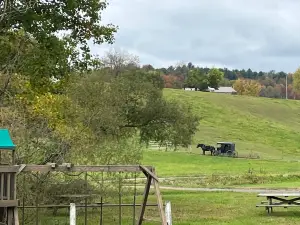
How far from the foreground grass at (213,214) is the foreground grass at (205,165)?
16.4 metres

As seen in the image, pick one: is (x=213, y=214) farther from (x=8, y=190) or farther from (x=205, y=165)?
(x=205, y=165)

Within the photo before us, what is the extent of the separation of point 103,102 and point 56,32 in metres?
4.57

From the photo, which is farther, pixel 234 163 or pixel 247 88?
pixel 247 88

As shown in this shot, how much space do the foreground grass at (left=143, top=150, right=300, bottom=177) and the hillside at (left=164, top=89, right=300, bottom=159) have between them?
744 cm

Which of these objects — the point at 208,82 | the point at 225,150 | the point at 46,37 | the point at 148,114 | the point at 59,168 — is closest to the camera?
the point at 59,168

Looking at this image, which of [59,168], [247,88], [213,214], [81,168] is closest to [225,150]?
[213,214]

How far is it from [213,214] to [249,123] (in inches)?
2592

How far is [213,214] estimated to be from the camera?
76.2 feet

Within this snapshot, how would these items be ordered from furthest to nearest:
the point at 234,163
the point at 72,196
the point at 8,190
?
the point at 234,163
the point at 72,196
the point at 8,190

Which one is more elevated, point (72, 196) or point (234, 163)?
point (72, 196)

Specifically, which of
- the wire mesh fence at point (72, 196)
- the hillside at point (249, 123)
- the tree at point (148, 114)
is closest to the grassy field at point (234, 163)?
the hillside at point (249, 123)

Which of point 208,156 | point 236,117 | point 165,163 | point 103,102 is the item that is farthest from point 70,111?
point 236,117

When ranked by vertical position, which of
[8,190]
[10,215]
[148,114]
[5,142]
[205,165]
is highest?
[148,114]

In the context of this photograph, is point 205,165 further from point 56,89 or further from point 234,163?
point 56,89
